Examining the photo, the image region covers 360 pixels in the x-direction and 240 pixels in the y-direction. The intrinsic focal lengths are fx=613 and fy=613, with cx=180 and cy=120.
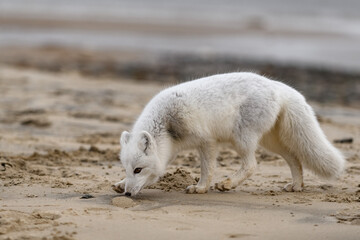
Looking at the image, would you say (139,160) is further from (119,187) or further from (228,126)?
(228,126)

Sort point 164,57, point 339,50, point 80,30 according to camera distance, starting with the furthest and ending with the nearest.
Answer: point 80,30
point 339,50
point 164,57

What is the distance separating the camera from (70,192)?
6023mm

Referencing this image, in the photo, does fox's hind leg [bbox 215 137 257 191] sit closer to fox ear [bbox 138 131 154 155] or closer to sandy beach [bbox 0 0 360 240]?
sandy beach [bbox 0 0 360 240]

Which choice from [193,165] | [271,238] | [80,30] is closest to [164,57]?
[80,30]

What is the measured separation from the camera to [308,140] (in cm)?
631

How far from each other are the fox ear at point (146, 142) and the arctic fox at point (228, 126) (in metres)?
0.01

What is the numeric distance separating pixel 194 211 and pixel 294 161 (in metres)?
1.65

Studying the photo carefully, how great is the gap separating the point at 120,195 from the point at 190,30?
25.3 m

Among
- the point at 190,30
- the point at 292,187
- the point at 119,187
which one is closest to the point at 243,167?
the point at 292,187

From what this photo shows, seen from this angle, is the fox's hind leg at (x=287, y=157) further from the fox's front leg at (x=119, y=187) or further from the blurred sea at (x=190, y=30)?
the blurred sea at (x=190, y=30)

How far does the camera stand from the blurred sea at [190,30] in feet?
76.2

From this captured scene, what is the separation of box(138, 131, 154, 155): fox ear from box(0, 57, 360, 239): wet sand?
477mm

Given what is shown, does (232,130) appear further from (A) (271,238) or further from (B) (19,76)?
(B) (19,76)

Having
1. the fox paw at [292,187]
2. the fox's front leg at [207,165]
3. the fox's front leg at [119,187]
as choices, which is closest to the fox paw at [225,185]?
the fox's front leg at [207,165]
